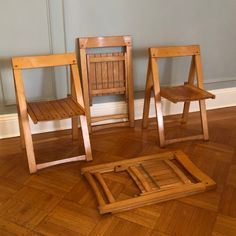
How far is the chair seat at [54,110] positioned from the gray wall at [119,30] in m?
0.37

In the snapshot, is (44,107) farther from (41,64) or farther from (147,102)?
(147,102)

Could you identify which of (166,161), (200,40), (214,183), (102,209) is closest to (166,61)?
(200,40)

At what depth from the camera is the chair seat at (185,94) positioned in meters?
2.12

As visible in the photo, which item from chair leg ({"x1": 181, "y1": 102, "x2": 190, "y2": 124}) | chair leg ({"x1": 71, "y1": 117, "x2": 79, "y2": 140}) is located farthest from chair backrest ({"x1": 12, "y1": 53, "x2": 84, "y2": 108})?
chair leg ({"x1": 181, "y1": 102, "x2": 190, "y2": 124})

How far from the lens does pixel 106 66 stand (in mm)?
2455

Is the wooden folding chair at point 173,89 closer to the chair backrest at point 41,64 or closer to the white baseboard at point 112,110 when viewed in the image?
the white baseboard at point 112,110

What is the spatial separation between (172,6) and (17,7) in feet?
3.94

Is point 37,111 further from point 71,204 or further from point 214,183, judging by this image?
point 214,183

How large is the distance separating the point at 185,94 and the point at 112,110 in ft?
2.29

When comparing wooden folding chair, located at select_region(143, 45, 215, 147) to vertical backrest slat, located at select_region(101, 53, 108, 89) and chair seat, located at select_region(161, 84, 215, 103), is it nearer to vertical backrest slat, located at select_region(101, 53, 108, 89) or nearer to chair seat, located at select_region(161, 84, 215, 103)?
chair seat, located at select_region(161, 84, 215, 103)

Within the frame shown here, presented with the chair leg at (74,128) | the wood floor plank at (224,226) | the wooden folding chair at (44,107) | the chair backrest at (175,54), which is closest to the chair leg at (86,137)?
the wooden folding chair at (44,107)

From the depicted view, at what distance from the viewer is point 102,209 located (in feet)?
5.15

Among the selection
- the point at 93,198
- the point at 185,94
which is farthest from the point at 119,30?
the point at 93,198

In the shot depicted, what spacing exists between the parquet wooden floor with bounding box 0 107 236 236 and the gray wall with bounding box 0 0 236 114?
50 centimetres
